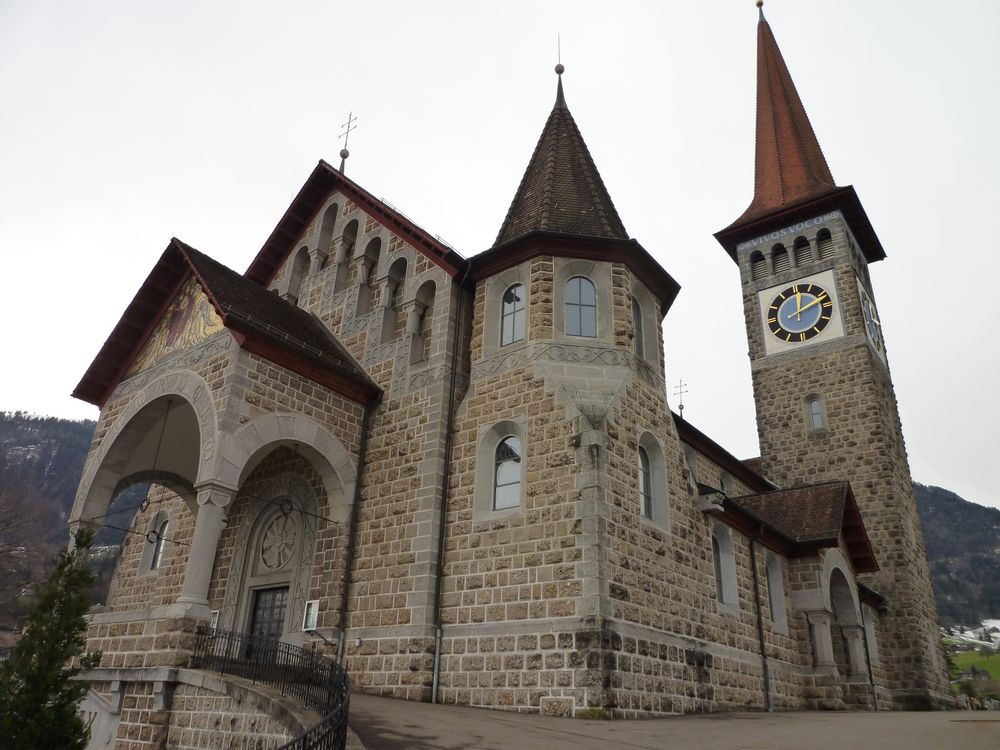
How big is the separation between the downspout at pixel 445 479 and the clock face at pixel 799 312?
62.1ft

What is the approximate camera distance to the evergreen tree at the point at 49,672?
8.34m

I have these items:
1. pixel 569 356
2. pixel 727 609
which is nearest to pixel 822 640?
pixel 727 609

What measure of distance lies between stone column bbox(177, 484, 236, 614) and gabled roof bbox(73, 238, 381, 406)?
2.77 meters

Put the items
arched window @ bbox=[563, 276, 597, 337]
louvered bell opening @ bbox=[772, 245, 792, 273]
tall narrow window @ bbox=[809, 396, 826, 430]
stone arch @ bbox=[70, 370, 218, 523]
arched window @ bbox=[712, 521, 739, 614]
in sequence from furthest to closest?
louvered bell opening @ bbox=[772, 245, 792, 273], tall narrow window @ bbox=[809, 396, 826, 430], arched window @ bbox=[712, 521, 739, 614], arched window @ bbox=[563, 276, 597, 337], stone arch @ bbox=[70, 370, 218, 523]

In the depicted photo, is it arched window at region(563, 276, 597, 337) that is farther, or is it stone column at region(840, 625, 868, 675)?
stone column at region(840, 625, 868, 675)

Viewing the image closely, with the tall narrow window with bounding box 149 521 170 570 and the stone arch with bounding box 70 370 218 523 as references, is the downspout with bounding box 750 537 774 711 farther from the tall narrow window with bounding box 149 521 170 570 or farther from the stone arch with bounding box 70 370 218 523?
the tall narrow window with bounding box 149 521 170 570

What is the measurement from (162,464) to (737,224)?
26014 millimetres

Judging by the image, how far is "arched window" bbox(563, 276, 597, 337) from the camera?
48.8ft

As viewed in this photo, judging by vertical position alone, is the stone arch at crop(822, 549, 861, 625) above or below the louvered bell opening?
below

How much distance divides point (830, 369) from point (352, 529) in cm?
2095

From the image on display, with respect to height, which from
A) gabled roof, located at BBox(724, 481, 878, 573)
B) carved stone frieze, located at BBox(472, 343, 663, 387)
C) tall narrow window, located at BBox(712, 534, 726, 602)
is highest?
carved stone frieze, located at BBox(472, 343, 663, 387)

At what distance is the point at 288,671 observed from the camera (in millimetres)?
10609

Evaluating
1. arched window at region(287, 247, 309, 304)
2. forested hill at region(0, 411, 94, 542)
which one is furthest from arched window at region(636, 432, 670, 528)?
forested hill at region(0, 411, 94, 542)

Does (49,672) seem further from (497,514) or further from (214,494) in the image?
(497,514)
